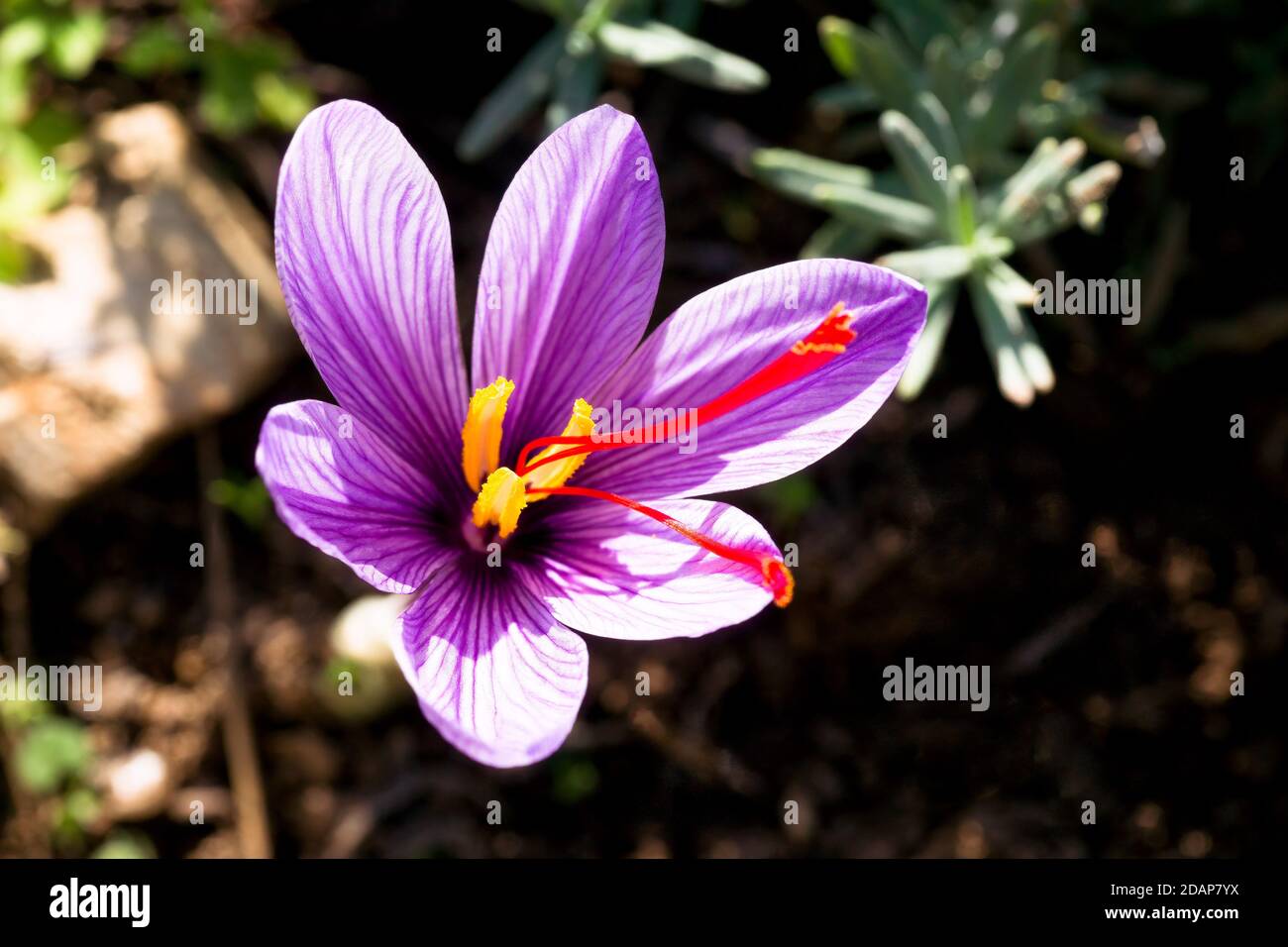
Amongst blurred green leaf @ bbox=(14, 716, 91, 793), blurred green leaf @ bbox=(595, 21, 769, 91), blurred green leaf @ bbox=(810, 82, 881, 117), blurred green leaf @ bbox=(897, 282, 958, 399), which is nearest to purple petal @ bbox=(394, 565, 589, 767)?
blurred green leaf @ bbox=(897, 282, 958, 399)

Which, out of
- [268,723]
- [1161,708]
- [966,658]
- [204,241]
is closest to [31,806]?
[268,723]

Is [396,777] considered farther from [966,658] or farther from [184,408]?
[966,658]

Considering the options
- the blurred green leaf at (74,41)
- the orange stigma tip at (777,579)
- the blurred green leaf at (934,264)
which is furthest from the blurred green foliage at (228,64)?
the orange stigma tip at (777,579)

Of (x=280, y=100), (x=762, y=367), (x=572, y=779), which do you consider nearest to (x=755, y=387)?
(x=762, y=367)

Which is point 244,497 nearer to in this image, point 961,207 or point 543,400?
point 543,400

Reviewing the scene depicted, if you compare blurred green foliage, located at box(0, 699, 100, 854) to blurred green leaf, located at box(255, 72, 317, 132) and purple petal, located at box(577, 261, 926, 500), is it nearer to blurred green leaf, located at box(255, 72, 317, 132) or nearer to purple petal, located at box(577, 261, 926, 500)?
blurred green leaf, located at box(255, 72, 317, 132)

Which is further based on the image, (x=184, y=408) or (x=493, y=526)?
(x=184, y=408)

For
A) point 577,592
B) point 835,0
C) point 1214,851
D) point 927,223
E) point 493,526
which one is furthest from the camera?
point 835,0
